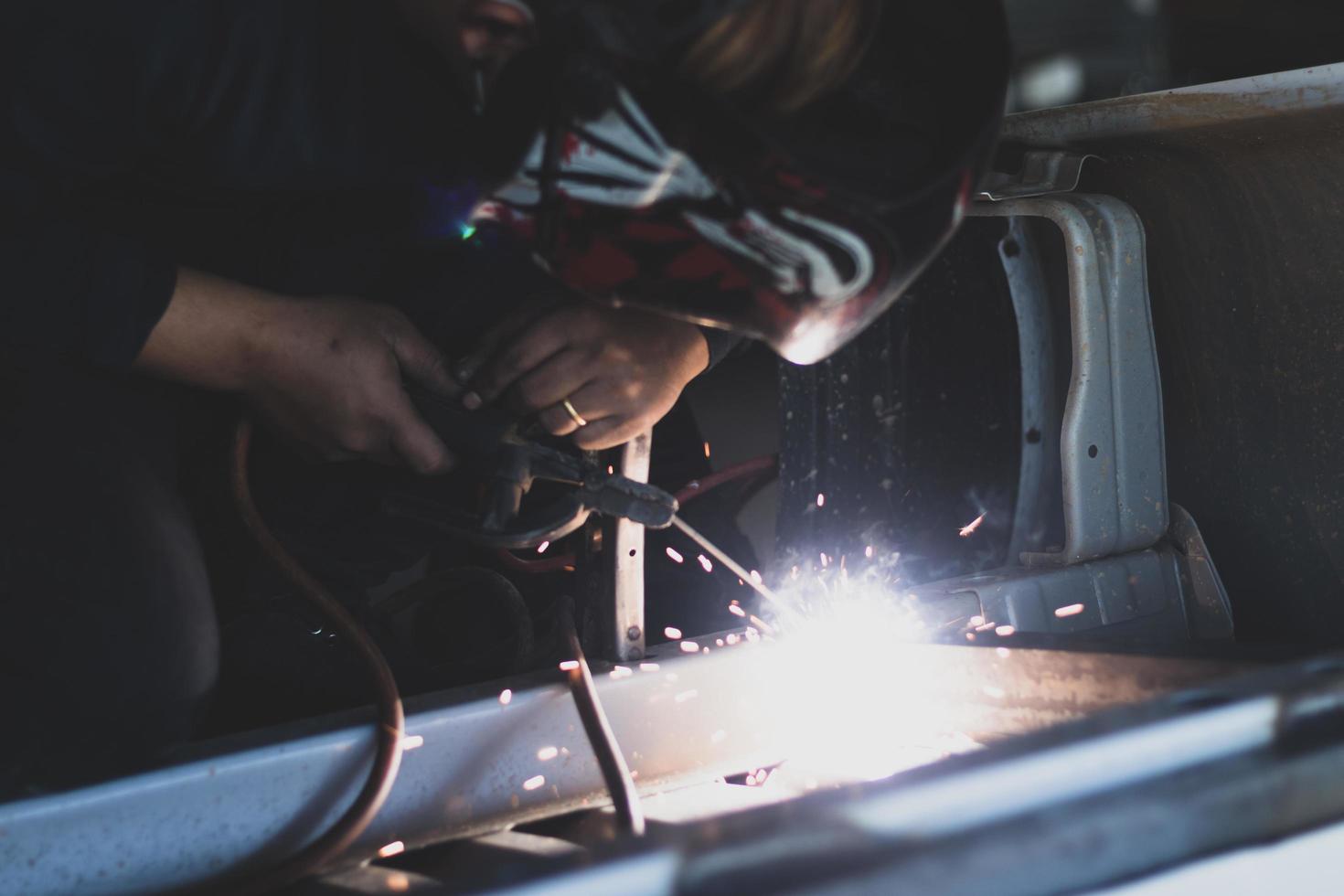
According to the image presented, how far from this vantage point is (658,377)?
1.21m

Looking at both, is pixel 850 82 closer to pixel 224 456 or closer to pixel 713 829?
pixel 713 829

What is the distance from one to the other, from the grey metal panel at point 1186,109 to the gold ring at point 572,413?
0.75 metres

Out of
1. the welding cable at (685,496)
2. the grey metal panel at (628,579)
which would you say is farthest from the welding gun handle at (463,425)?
the welding cable at (685,496)

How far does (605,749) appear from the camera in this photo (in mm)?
1006

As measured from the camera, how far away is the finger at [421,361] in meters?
1.10

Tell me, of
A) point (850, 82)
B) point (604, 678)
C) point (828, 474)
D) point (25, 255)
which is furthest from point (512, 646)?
point (850, 82)

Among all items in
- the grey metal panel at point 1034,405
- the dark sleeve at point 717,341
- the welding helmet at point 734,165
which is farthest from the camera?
the grey metal panel at point 1034,405

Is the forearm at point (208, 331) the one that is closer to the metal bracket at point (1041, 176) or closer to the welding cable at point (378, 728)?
the welding cable at point (378, 728)

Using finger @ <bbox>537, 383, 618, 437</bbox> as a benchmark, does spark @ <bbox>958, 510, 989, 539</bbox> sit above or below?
below

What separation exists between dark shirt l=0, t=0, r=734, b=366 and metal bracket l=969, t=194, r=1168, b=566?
0.82 m

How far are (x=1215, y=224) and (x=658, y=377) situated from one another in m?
0.80

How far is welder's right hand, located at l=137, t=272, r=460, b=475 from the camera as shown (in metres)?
1.05

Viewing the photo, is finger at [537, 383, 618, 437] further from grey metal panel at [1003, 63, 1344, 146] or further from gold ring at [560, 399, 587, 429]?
grey metal panel at [1003, 63, 1344, 146]

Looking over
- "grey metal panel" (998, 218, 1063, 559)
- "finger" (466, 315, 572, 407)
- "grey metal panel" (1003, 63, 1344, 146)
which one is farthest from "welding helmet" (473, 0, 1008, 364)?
"grey metal panel" (998, 218, 1063, 559)
